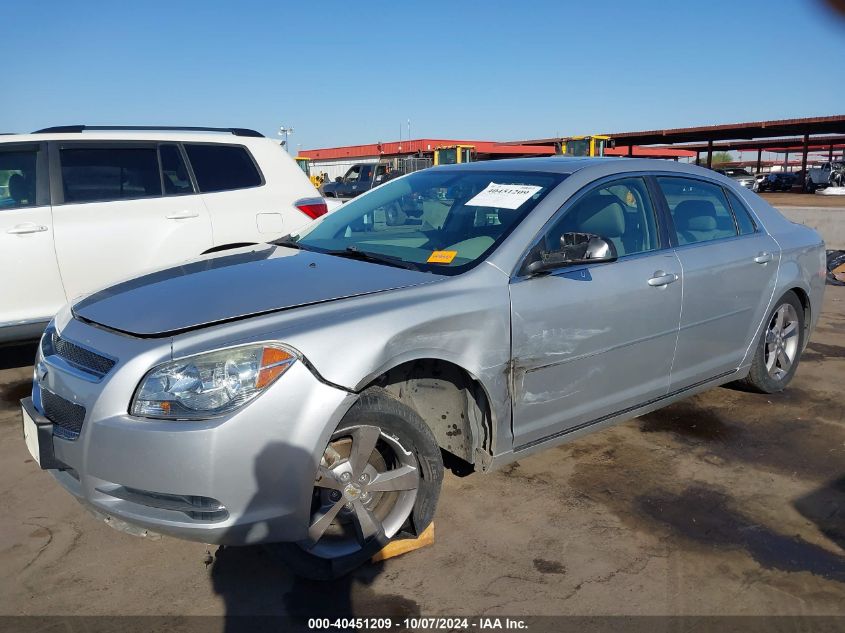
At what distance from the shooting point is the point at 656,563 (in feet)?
9.82

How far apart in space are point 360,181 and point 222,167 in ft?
67.2

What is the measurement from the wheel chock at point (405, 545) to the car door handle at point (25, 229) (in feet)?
12.2

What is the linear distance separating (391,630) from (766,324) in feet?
10.9

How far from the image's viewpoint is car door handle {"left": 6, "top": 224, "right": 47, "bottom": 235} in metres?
5.08

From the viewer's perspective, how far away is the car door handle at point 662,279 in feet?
12.2

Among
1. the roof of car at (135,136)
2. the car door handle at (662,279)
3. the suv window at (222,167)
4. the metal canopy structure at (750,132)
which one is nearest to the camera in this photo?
the car door handle at (662,279)

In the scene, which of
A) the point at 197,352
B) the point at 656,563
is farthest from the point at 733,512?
the point at 197,352

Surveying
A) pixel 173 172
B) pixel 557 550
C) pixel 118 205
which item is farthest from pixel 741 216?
pixel 118 205

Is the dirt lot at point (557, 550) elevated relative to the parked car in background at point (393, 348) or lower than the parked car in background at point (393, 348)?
lower

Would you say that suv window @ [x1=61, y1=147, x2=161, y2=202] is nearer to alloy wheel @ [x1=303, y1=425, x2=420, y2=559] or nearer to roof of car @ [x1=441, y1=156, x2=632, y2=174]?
roof of car @ [x1=441, y1=156, x2=632, y2=174]

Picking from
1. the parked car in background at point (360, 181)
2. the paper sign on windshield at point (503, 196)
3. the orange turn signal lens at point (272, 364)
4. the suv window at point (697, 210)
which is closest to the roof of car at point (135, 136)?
the paper sign on windshield at point (503, 196)

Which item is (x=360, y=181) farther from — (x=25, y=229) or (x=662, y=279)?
(x=662, y=279)

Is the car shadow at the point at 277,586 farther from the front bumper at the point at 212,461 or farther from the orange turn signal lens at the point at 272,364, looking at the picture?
the orange turn signal lens at the point at 272,364

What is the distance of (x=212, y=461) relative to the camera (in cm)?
237
